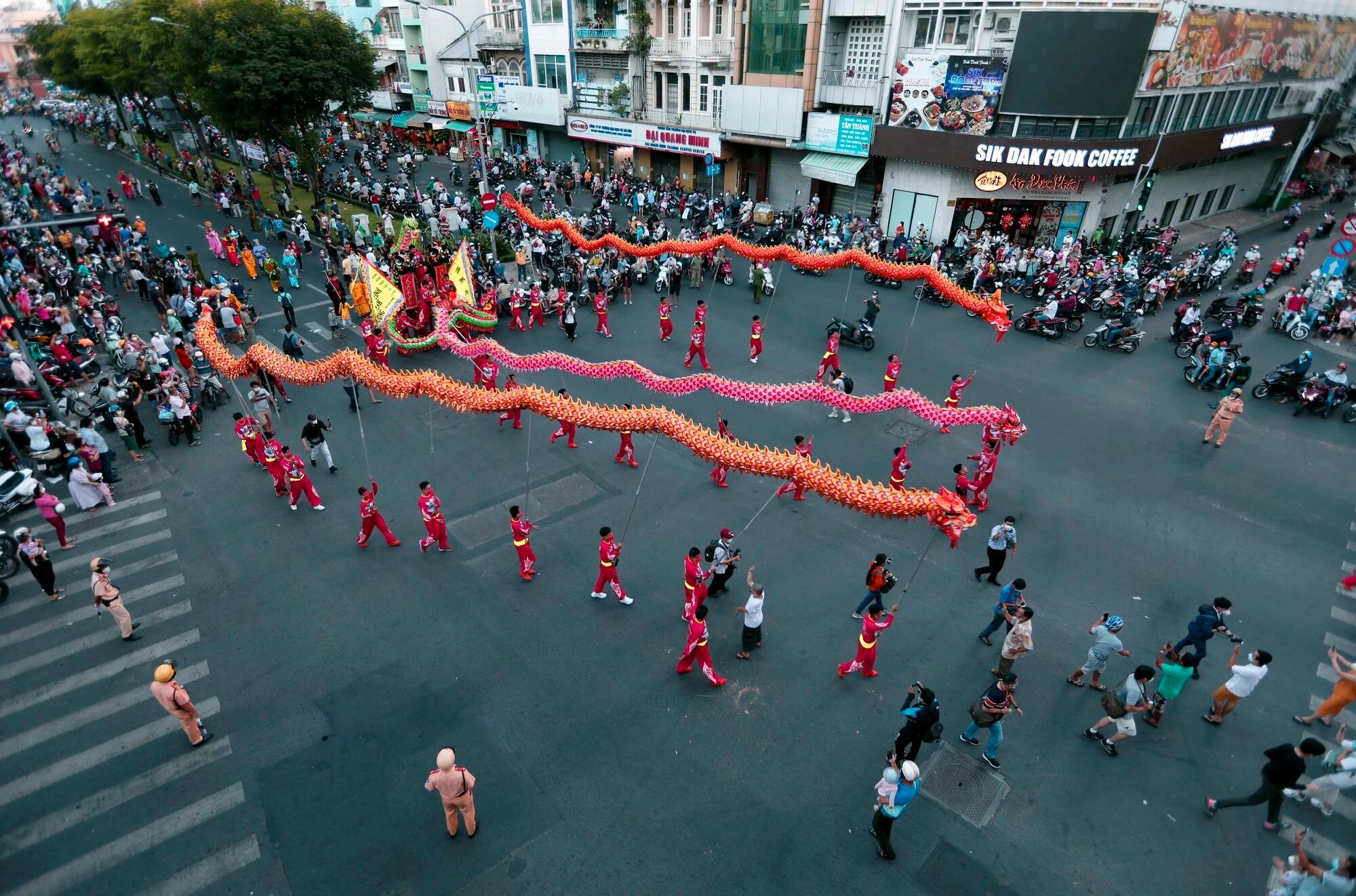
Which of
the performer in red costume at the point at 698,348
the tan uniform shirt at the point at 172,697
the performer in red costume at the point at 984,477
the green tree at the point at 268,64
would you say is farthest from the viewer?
the green tree at the point at 268,64

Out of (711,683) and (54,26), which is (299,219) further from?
(54,26)

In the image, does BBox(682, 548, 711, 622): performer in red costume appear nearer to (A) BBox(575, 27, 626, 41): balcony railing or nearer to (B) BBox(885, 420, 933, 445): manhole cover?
(B) BBox(885, 420, 933, 445): manhole cover

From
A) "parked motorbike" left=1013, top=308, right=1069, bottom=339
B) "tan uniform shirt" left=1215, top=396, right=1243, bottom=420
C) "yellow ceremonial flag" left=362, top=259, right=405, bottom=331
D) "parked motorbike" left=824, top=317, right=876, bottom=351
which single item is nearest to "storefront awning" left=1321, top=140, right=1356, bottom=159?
"parked motorbike" left=1013, top=308, right=1069, bottom=339

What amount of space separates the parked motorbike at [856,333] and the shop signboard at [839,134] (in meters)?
13.4

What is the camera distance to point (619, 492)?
1403 cm

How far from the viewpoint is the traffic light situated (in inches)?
1148

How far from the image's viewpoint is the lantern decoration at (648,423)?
9617 millimetres

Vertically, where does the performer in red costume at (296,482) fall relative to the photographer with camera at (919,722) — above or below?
below

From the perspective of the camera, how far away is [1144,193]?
97.0 feet

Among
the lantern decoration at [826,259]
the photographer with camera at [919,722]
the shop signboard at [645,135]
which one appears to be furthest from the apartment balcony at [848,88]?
the photographer with camera at [919,722]

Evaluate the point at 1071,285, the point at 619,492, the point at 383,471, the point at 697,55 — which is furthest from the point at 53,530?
the point at 697,55

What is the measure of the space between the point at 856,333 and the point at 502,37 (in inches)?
1598

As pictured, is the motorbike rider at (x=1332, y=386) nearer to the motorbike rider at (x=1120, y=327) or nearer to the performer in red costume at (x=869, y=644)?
the motorbike rider at (x=1120, y=327)

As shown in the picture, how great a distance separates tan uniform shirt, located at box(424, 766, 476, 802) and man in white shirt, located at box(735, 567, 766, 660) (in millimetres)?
4321
